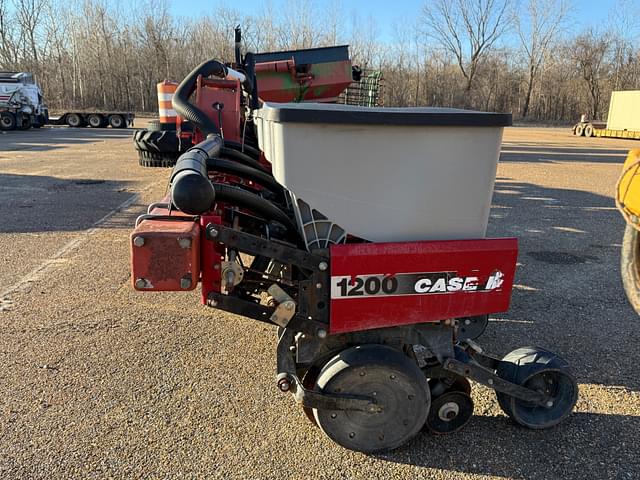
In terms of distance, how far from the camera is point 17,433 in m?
2.41

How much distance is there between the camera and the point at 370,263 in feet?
Result: 6.72

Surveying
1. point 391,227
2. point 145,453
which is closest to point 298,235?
point 391,227

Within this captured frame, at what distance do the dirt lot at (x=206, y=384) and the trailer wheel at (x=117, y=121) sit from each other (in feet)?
78.7

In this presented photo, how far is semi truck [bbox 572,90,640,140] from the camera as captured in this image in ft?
88.8

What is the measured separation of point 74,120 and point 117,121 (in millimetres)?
2350

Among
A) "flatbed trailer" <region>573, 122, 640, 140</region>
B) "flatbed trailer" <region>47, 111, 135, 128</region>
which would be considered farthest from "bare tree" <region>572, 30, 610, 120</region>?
"flatbed trailer" <region>47, 111, 135, 128</region>

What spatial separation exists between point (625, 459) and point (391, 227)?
1.56m

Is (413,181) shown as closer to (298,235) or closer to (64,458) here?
(298,235)

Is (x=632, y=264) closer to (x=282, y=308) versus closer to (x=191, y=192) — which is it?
(x=282, y=308)

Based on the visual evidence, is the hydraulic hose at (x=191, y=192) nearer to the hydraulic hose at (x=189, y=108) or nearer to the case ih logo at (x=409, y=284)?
the case ih logo at (x=409, y=284)

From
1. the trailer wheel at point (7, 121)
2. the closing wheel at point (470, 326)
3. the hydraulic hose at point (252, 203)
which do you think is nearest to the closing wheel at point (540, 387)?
the closing wheel at point (470, 326)

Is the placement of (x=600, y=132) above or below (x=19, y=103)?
below

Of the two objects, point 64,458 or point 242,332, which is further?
point 242,332

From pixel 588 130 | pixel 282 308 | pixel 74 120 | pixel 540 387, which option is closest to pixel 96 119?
pixel 74 120
